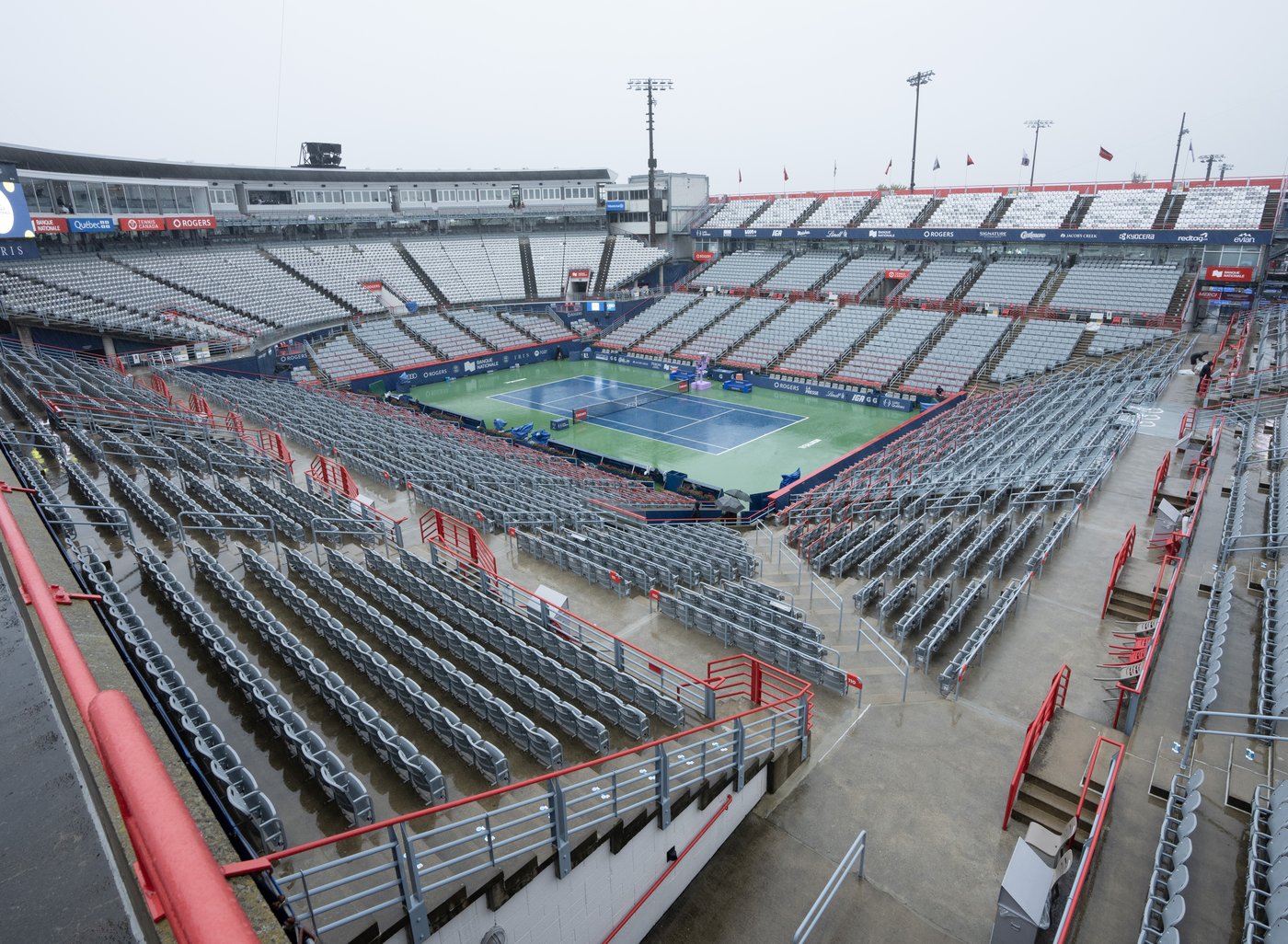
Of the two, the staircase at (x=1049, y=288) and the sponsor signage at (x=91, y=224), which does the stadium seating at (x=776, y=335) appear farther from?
the sponsor signage at (x=91, y=224)

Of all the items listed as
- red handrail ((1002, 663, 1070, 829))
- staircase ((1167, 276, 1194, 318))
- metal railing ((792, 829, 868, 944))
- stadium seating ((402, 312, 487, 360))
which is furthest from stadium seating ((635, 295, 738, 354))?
metal railing ((792, 829, 868, 944))

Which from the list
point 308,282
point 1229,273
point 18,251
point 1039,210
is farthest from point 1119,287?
point 18,251

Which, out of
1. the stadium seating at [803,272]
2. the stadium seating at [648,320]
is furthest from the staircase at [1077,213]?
the stadium seating at [648,320]

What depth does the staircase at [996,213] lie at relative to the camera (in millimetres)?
48231

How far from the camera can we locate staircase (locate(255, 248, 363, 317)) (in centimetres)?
4888

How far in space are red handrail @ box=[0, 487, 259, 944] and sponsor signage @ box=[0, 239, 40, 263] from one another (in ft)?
154

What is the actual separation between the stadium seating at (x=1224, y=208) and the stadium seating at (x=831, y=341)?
17394 mm

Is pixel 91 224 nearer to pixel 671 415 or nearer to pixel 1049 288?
pixel 671 415

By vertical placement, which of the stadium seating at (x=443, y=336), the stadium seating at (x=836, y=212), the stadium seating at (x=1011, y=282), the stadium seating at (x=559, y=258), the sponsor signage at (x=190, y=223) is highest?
the stadium seating at (x=836, y=212)

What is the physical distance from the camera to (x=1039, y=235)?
44.7 m

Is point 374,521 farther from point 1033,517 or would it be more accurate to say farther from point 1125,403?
point 1125,403

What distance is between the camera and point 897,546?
16.5 metres

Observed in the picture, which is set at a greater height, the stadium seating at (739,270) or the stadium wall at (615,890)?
the stadium seating at (739,270)

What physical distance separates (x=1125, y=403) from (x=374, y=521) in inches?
1008
